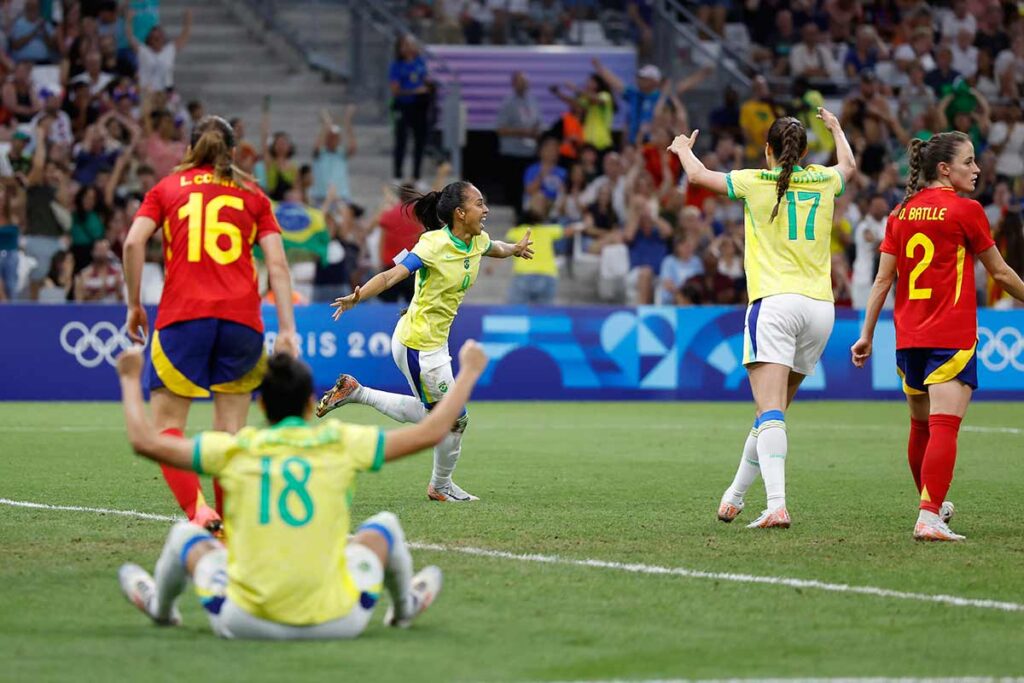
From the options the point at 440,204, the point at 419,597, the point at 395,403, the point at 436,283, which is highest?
the point at 440,204

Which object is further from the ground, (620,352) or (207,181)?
(207,181)

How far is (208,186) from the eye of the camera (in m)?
8.45

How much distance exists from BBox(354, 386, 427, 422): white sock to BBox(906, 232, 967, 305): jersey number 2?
3.55 meters

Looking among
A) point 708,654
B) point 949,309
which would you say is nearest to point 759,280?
point 949,309

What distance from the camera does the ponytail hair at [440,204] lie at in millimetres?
11219

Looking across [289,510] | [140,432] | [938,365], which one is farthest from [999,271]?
[140,432]

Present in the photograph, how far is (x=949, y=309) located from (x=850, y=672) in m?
3.80

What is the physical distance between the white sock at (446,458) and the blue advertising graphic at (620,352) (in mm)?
9829

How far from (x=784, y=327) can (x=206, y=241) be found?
318 cm

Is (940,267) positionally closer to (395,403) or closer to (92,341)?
(395,403)

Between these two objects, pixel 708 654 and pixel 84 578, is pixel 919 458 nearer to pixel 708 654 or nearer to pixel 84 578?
pixel 708 654

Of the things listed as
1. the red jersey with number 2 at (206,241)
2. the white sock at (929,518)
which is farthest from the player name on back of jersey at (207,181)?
the white sock at (929,518)

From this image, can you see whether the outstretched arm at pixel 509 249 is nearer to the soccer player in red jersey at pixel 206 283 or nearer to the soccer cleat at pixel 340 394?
the soccer cleat at pixel 340 394

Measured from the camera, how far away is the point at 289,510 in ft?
19.8
